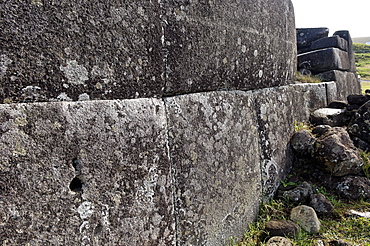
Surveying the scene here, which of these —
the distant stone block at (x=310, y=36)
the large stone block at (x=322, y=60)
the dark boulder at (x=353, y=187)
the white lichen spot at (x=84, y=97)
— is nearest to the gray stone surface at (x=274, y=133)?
the dark boulder at (x=353, y=187)

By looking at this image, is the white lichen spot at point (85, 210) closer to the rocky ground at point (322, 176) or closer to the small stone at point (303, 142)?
the rocky ground at point (322, 176)

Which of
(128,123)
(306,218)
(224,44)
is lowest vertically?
(306,218)

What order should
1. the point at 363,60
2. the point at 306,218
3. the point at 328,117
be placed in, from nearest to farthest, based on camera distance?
the point at 306,218, the point at 328,117, the point at 363,60

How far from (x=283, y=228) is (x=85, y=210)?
1640 mm

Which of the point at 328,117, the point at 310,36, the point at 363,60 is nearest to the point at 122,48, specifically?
the point at 328,117

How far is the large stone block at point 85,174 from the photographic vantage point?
128 cm

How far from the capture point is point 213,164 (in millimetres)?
2254

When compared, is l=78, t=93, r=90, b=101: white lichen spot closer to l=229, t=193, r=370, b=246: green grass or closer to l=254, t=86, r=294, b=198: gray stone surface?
l=229, t=193, r=370, b=246: green grass

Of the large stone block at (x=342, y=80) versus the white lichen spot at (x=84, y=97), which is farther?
the large stone block at (x=342, y=80)

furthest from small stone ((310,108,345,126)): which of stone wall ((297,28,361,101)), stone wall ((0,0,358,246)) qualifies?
stone wall ((297,28,361,101))

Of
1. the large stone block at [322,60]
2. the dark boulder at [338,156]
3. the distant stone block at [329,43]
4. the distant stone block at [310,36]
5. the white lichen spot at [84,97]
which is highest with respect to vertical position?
the distant stone block at [310,36]

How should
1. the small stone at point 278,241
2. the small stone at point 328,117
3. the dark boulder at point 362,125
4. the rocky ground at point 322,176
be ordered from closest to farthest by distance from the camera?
the small stone at point 278,241 < the rocky ground at point 322,176 < the dark boulder at point 362,125 < the small stone at point 328,117

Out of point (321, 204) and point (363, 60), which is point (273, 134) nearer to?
point (321, 204)

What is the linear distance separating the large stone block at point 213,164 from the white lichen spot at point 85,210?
24.0 inches
